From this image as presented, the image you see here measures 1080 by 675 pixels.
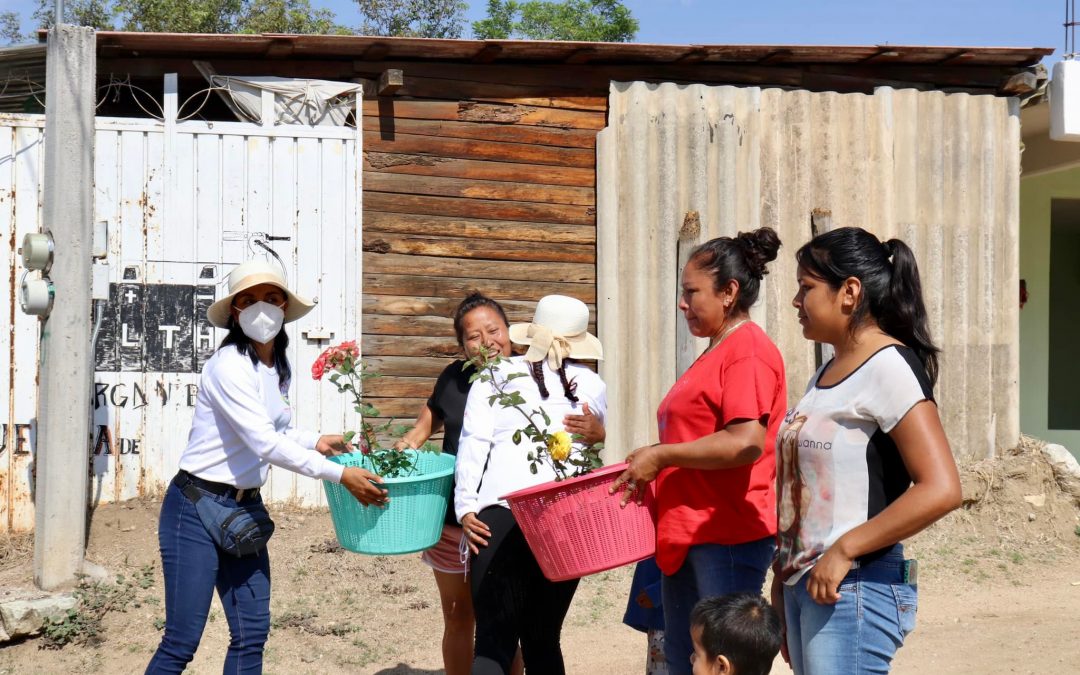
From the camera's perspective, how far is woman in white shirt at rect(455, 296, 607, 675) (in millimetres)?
3760

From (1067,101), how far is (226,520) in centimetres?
753

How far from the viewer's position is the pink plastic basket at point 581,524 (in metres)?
3.38

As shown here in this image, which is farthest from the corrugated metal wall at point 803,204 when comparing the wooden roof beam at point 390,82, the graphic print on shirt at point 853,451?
the graphic print on shirt at point 853,451

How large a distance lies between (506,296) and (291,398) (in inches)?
67.5

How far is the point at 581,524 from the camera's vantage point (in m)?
3.40

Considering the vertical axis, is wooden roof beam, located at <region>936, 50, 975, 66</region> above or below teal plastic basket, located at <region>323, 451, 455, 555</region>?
above

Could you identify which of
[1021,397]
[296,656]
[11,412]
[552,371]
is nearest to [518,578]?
[552,371]

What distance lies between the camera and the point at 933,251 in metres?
8.45

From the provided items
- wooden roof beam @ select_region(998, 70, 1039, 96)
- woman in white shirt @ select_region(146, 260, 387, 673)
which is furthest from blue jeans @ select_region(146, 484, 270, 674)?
wooden roof beam @ select_region(998, 70, 1039, 96)

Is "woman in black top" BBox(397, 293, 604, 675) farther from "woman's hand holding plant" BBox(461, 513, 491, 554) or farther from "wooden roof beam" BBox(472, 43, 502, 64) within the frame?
"wooden roof beam" BBox(472, 43, 502, 64)

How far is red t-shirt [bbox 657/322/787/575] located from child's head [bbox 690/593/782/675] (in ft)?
0.95

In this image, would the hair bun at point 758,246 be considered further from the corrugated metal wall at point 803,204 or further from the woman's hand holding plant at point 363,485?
the corrugated metal wall at point 803,204

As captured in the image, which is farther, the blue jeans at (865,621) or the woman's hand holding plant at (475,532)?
the woman's hand holding plant at (475,532)

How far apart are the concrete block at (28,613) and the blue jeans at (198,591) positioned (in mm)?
2329
